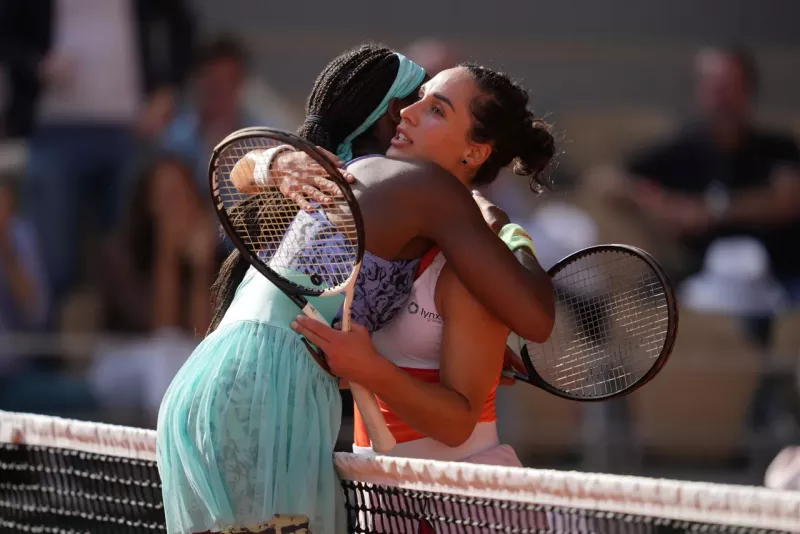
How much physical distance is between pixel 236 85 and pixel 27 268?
1435 millimetres

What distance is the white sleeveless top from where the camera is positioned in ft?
8.57

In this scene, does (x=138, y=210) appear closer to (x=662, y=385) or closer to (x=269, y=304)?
(x=662, y=385)

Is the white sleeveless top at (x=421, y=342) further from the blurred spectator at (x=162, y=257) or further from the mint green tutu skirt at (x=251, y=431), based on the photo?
the blurred spectator at (x=162, y=257)

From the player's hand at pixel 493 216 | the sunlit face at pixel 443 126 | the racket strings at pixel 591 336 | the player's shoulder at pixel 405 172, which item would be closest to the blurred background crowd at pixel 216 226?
the racket strings at pixel 591 336

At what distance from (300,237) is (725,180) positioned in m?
4.67

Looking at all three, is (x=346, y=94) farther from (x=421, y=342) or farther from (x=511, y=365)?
(x=511, y=365)

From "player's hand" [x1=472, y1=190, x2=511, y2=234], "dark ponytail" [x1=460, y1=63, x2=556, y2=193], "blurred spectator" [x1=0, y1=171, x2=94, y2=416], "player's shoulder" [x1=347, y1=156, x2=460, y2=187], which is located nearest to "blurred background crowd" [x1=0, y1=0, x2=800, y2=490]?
"blurred spectator" [x1=0, y1=171, x2=94, y2=416]

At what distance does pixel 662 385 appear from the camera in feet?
20.4

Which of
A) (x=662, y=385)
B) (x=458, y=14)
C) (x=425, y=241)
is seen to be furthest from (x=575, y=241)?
(x=425, y=241)

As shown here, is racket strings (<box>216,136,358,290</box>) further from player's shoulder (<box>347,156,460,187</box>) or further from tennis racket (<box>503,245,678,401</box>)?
tennis racket (<box>503,245,678,401</box>)

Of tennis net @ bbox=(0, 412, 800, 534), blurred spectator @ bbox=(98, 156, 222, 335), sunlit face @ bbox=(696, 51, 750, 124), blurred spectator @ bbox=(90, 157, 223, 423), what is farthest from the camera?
sunlit face @ bbox=(696, 51, 750, 124)

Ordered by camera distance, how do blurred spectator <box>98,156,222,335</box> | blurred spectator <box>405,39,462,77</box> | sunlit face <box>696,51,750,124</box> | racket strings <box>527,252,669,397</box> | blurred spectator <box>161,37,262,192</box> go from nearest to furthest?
racket strings <box>527,252,669,397</box>, blurred spectator <box>405,39,462,77</box>, blurred spectator <box>98,156,222,335</box>, sunlit face <box>696,51,750,124</box>, blurred spectator <box>161,37,262,192</box>

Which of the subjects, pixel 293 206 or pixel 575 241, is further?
pixel 575 241

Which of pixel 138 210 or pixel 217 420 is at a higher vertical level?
pixel 217 420
